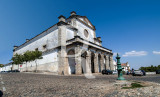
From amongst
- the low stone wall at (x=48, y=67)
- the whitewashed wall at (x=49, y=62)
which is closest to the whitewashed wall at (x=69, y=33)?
the whitewashed wall at (x=49, y=62)

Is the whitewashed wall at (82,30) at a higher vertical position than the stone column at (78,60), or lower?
higher

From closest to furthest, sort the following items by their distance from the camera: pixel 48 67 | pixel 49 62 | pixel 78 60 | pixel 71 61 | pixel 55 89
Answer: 1. pixel 55 89
2. pixel 78 60
3. pixel 71 61
4. pixel 48 67
5. pixel 49 62

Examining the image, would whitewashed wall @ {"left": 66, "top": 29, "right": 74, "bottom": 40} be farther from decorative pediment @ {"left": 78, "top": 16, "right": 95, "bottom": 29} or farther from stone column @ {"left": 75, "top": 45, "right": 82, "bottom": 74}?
decorative pediment @ {"left": 78, "top": 16, "right": 95, "bottom": 29}

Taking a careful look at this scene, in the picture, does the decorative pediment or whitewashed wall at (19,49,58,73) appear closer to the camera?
whitewashed wall at (19,49,58,73)

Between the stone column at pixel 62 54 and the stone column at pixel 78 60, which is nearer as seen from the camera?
the stone column at pixel 78 60

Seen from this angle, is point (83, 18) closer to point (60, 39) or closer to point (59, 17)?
point (59, 17)

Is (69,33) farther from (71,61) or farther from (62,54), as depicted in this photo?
(71,61)

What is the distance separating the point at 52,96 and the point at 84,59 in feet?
62.8

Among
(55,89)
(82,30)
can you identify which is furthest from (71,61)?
(55,89)

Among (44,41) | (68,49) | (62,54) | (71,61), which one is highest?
(44,41)

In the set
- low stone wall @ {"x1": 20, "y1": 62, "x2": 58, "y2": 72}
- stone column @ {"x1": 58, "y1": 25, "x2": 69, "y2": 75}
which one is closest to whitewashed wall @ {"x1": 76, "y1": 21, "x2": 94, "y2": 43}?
stone column @ {"x1": 58, "y1": 25, "x2": 69, "y2": 75}

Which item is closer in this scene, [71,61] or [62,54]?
[62,54]

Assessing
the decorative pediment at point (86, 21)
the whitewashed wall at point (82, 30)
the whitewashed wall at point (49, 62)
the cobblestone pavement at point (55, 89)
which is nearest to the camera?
the cobblestone pavement at point (55, 89)

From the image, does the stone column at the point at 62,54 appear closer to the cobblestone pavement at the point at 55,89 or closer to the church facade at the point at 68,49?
the church facade at the point at 68,49
